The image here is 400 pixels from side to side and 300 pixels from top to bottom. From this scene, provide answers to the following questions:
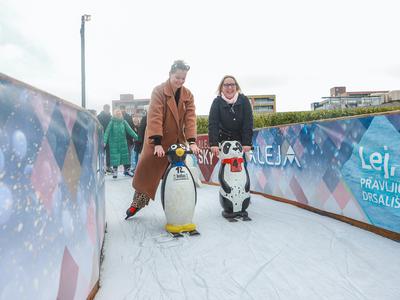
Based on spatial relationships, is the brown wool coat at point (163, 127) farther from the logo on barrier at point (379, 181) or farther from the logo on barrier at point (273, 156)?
the logo on barrier at point (379, 181)

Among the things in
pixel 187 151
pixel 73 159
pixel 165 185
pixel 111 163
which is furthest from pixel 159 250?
pixel 111 163

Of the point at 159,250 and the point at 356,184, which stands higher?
the point at 356,184

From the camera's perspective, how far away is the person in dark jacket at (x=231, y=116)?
433 centimetres

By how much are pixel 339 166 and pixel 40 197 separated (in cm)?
332

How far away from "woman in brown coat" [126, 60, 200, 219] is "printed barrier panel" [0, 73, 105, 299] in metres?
1.72

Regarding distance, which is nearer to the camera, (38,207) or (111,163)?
(38,207)

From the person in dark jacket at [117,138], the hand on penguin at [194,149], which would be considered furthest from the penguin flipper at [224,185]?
the person in dark jacket at [117,138]

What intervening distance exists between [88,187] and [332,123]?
9.36 ft

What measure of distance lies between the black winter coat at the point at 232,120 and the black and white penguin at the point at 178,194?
770 millimetres

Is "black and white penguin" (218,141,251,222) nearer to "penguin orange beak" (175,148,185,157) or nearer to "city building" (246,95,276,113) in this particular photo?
"penguin orange beak" (175,148,185,157)

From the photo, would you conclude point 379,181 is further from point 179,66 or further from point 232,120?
point 179,66

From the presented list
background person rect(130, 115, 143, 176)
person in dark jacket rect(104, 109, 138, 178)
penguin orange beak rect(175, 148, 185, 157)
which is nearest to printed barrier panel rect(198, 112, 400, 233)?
penguin orange beak rect(175, 148, 185, 157)

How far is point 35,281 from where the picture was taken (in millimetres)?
1229

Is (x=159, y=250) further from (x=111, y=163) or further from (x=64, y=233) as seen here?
(x=111, y=163)
